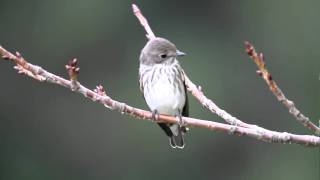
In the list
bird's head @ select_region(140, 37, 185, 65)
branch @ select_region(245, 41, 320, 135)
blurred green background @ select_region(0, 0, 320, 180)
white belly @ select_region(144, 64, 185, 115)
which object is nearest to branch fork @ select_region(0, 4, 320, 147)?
branch @ select_region(245, 41, 320, 135)

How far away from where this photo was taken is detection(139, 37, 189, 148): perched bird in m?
6.98

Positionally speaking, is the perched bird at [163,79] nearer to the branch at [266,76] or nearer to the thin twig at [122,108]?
the thin twig at [122,108]

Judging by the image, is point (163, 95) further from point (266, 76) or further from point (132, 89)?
point (132, 89)

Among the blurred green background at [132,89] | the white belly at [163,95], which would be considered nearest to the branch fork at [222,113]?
the white belly at [163,95]

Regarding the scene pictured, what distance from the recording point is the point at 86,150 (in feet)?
70.8

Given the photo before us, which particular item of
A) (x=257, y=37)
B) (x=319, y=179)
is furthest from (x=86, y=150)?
(x=319, y=179)

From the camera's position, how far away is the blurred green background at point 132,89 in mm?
20188

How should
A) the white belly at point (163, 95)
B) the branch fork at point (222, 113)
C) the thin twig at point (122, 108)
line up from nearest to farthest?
the branch fork at point (222, 113) → the thin twig at point (122, 108) → the white belly at point (163, 95)

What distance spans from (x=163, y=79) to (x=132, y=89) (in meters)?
12.9

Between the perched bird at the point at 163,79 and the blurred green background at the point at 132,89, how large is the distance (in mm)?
12323

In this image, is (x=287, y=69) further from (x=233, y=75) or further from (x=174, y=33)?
(x=174, y=33)

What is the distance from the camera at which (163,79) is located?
22.9 ft

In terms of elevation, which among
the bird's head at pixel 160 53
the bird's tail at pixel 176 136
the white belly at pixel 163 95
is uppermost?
the bird's head at pixel 160 53

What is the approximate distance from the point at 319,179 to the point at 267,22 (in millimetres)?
6241
